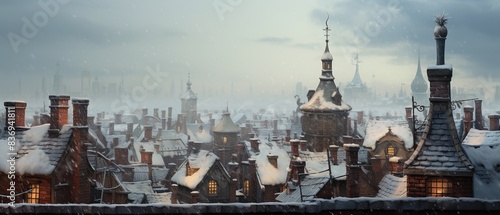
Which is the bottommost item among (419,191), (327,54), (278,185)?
(278,185)

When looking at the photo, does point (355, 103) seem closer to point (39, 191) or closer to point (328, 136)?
point (328, 136)

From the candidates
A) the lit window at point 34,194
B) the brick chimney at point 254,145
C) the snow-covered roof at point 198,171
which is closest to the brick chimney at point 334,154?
the snow-covered roof at point 198,171

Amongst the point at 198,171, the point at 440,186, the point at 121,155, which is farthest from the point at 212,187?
the point at 440,186

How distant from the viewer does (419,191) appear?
848 inches

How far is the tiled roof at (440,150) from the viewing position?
A: 69.2 ft

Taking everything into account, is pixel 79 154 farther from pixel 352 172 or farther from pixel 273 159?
pixel 273 159

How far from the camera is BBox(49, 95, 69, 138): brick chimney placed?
1062 inches

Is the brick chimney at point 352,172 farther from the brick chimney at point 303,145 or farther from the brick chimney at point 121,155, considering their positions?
the brick chimney at point 121,155

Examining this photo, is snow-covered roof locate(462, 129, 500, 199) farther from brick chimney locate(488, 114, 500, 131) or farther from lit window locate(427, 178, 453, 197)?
brick chimney locate(488, 114, 500, 131)

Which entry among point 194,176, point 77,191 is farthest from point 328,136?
point 77,191

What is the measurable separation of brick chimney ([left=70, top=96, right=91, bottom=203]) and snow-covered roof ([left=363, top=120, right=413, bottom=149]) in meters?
30.2

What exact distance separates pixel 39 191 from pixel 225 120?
52193 mm

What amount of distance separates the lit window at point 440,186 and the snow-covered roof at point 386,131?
28204 mm

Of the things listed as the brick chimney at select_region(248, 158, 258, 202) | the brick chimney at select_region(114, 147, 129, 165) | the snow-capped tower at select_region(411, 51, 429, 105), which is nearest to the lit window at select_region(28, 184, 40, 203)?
the brick chimney at select_region(248, 158, 258, 202)
